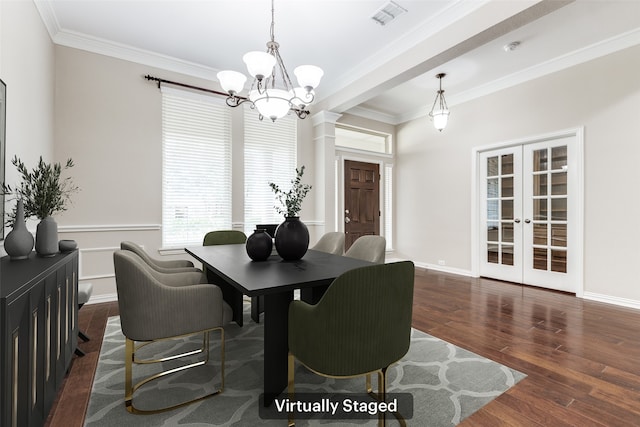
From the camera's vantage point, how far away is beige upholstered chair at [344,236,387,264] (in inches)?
103

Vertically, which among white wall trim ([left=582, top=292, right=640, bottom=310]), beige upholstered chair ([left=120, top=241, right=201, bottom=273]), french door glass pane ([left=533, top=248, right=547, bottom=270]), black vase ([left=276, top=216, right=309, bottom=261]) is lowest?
white wall trim ([left=582, top=292, right=640, bottom=310])

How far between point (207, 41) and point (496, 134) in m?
4.21

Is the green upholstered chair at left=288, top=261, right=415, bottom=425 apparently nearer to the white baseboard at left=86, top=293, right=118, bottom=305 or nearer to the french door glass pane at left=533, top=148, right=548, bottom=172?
the white baseboard at left=86, top=293, right=118, bottom=305

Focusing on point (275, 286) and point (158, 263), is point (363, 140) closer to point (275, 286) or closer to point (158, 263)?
point (158, 263)

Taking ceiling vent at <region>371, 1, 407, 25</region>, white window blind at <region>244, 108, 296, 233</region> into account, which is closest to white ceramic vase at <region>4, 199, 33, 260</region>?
white window blind at <region>244, 108, 296, 233</region>

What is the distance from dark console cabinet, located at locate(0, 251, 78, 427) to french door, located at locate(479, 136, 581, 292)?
5.11 m

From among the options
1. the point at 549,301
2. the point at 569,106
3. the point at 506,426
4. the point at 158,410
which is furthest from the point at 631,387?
the point at 569,106

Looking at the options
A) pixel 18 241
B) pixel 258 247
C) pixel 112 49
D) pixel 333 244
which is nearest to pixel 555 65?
pixel 333 244

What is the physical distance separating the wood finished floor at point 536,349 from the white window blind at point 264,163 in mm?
2141

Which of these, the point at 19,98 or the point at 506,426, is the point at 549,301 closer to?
the point at 506,426

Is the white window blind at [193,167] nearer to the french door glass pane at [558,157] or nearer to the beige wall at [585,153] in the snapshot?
the beige wall at [585,153]

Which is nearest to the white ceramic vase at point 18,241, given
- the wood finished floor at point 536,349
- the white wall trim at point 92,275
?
the wood finished floor at point 536,349

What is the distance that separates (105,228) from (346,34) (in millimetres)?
3530

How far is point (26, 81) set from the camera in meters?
2.41
